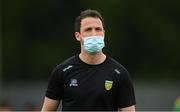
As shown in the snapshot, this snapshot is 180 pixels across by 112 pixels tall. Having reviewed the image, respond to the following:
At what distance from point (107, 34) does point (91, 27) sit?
85.3 ft

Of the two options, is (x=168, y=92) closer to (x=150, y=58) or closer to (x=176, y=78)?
(x=176, y=78)

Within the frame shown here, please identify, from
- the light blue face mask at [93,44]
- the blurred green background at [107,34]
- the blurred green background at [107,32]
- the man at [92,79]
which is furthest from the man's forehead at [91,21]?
the blurred green background at [107,32]

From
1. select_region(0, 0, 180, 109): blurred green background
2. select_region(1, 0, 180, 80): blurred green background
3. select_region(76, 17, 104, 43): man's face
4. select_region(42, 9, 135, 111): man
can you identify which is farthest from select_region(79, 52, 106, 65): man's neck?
select_region(1, 0, 180, 80): blurred green background

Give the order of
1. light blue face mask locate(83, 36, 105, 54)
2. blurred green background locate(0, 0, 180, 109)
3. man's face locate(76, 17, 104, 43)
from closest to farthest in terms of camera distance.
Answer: light blue face mask locate(83, 36, 105, 54) → man's face locate(76, 17, 104, 43) → blurred green background locate(0, 0, 180, 109)

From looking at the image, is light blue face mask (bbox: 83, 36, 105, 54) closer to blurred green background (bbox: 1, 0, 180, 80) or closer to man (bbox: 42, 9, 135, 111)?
man (bbox: 42, 9, 135, 111)

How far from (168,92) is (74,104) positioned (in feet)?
63.6

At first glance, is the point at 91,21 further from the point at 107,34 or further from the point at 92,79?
the point at 107,34

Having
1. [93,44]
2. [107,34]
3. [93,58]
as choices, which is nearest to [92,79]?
[93,58]

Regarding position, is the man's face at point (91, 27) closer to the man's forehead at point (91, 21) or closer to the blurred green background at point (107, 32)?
the man's forehead at point (91, 21)

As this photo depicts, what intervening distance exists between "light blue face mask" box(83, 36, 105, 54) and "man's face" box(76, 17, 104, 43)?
4 centimetres

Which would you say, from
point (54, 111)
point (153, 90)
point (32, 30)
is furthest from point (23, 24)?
point (54, 111)

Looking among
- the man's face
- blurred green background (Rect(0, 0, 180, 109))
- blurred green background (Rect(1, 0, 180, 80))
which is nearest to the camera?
the man's face

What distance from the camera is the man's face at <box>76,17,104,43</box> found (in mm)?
8617

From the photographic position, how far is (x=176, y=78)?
33.2m
